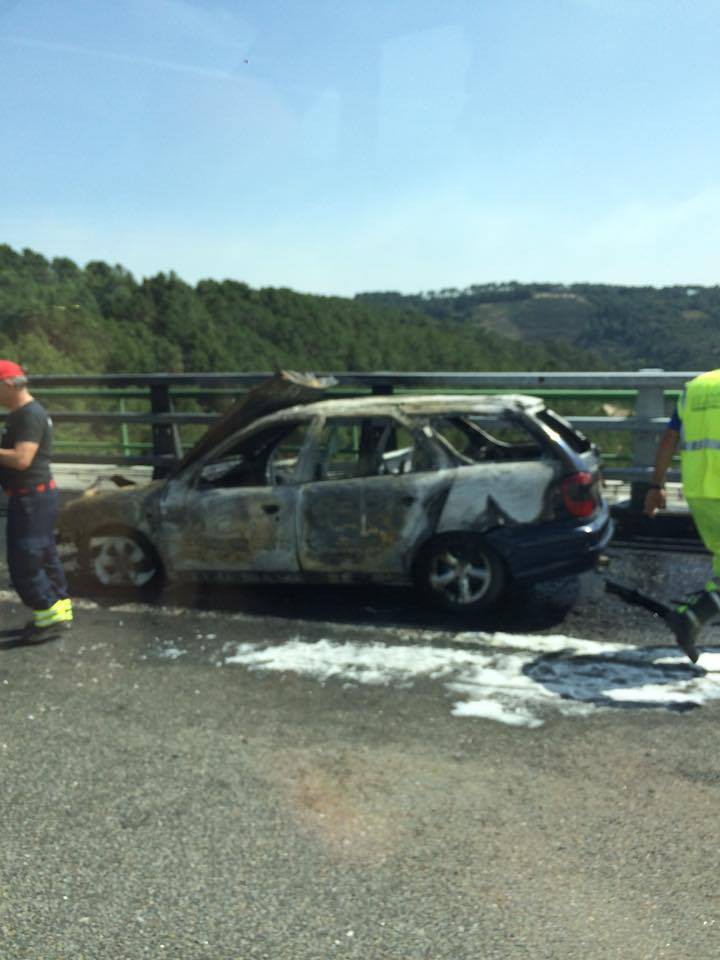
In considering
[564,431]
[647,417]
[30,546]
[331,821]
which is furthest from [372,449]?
[331,821]

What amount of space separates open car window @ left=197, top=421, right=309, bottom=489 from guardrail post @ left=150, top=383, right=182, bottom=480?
467 centimetres

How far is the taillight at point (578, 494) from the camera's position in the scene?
6703 millimetres

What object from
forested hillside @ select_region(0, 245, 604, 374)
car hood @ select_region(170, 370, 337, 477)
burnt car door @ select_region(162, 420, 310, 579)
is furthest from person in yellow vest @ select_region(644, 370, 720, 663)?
forested hillside @ select_region(0, 245, 604, 374)

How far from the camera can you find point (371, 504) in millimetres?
6957

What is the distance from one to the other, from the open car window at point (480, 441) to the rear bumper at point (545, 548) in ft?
2.19

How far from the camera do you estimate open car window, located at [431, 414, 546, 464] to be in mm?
7160

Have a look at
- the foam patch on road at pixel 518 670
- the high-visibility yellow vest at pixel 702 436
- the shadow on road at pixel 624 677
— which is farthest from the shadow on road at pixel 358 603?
the high-visibility yellow vest at pixel 702 436

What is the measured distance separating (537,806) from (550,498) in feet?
9.89

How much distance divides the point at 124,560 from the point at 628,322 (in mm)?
5852

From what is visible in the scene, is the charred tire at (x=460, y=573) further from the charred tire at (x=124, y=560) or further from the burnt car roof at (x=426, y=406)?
the charred tire at (x=124, y=560)

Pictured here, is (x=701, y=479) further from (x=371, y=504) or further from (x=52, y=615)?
(x=52, y=615)

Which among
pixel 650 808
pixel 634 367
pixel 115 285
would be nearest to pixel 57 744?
pixel 650 808

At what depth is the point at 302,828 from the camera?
3795 mm

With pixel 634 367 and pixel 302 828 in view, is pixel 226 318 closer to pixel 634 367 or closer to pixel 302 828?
pixel 634 367
